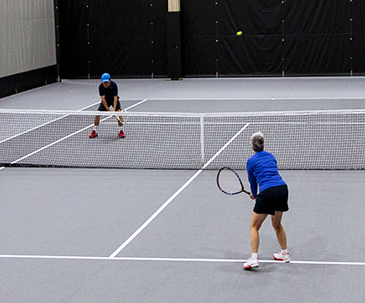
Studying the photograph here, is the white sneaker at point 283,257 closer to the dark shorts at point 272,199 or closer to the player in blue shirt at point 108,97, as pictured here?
the dark shorts at point 272,199

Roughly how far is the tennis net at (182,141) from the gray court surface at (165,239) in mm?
633

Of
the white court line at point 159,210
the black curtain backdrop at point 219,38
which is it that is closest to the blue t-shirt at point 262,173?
the white court line at point 159,210

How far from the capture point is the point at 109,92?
1397 centimetres

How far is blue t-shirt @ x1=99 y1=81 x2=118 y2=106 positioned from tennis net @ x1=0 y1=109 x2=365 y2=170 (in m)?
0.79

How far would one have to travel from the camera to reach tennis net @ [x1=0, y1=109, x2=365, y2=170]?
1162 centimetres

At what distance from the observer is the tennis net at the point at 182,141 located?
457 inches

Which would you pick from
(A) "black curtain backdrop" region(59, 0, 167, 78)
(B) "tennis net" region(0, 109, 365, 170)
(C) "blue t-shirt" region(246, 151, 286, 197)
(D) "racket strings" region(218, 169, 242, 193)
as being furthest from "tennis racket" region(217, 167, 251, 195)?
(A) "black curtain backdrop" region(59, 0, 167, 78)

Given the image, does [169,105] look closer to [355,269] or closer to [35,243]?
[35,243]

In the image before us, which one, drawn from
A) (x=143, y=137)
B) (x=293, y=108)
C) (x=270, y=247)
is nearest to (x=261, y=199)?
(x=270, y=247)

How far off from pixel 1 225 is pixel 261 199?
3671 mm

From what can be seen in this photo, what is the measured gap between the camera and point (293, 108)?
1728 centimetres

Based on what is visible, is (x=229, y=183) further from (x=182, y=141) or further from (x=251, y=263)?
(x=182, y=141)

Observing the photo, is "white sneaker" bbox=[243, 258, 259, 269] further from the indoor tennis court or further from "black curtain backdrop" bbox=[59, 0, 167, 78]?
"black curtain backdrop" bbox=[59, 0, 167, 78]

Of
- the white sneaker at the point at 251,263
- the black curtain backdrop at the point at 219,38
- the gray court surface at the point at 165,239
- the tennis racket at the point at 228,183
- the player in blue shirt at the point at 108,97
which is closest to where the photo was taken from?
the gray court surface at the point at 165,239
